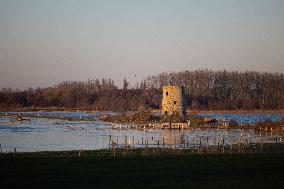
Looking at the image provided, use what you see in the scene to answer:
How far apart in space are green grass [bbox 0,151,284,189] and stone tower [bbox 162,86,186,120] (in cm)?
3761

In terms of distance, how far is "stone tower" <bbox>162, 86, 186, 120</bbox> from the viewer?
6188 cm

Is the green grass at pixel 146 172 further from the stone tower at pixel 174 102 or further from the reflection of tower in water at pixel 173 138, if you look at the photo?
the stone tower at pixel 174 102

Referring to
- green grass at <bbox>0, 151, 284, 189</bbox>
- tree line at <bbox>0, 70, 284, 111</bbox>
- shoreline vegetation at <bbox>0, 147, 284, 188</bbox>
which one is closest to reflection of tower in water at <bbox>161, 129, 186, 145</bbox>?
shoreline vegetation at <bbox>0, 147, 284, 188</bbox>

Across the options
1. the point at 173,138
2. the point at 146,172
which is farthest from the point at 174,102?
the point at 146,172

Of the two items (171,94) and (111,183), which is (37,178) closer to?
(111,183)

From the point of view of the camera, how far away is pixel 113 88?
153625 mm

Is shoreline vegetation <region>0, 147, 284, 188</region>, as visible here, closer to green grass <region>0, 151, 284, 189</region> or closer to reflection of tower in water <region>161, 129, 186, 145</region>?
green grass <region>0, 151, 284, 189</region>

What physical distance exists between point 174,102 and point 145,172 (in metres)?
43.7

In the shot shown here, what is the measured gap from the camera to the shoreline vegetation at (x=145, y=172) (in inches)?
628

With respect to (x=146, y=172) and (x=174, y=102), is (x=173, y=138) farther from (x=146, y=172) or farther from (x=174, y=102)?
(x=146, y=172)

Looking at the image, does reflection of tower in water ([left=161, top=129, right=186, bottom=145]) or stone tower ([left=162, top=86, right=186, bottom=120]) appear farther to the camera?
stone tower ([left=162, top=86, right=186, bottom=120])

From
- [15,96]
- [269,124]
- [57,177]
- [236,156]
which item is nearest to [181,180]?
[57,177]

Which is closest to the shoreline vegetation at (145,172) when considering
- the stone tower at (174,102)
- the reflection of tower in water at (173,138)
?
the reflection of tower in water at (173,138)

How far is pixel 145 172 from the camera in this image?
18531 millimetres
